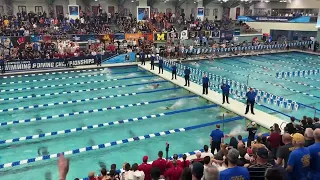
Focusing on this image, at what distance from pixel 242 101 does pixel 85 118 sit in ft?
21.9

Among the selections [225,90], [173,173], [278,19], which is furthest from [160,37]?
[173,173]

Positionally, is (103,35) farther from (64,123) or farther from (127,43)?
(64,123)

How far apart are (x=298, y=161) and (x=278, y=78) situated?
14584mm

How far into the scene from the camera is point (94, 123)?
10.1 meters

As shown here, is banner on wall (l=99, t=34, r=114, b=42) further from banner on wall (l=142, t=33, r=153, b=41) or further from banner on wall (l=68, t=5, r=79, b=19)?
banner on wall (l=68, t=5, r=79, b=19)

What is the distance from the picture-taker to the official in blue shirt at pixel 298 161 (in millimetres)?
3414

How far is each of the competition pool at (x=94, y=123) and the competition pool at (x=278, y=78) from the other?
290cm

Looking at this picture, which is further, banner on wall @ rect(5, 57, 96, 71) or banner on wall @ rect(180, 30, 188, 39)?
banner on wall @ rect(180, 30, 188, 39)

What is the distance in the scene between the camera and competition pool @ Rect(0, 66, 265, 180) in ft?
25.5

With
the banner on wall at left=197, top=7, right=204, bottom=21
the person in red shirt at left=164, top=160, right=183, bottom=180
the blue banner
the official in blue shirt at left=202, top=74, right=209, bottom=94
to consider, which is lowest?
the person in red shirt at left=164, top=160, right=183, bottom=180

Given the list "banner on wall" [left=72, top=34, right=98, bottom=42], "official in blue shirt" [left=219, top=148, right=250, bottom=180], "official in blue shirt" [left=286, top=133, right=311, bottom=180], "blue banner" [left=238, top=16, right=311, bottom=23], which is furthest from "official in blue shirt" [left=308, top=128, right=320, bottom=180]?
"blue banner" [left=238, top=16, right=311, bottom=23]

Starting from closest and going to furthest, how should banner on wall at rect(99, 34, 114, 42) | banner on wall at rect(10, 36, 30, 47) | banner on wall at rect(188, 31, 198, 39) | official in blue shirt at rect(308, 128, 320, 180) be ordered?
official in blue shirt at rect(308, 128, 320, 180)
banner on wall at rect(10, 36, 30, 47)
banner on wall at rect(99, 34, 114, 42)
banner on wall at rect(188, 31, 198, 39)

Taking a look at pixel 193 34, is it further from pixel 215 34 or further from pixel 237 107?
pixel 237 107

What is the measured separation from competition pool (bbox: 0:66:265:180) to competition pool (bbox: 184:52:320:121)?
2.90 metres
